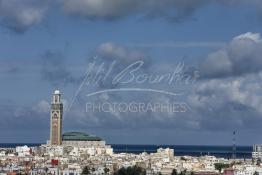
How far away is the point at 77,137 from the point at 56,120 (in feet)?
31.3

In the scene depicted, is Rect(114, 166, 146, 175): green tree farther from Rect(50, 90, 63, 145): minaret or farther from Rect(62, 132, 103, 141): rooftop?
Rect(62, 132, 103, 141): rooftop

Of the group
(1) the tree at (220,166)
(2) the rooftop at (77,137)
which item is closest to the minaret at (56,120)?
(2) the rooftop at (77,137)

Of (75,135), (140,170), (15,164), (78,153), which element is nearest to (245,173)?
(140,170)

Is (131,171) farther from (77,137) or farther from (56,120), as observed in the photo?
(77,137)

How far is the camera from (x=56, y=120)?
9338 cm

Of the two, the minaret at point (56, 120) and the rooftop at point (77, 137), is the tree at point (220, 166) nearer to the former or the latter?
the minaret at point (56, 120)

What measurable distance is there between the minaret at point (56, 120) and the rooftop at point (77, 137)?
6.03 meters

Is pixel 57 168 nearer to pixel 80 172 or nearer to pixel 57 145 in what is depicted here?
pixel 80 172

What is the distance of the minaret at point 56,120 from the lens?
90906 mm

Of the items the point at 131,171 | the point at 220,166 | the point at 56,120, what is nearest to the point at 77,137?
the point at 56,120

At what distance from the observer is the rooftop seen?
10088 centimetres

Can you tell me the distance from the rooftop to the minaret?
6032 mm

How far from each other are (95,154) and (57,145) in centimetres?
461

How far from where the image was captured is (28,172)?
59.5 metres
